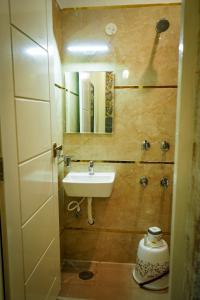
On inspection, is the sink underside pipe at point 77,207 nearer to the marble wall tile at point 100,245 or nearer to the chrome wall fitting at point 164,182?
the marble wall tile at point 100,245

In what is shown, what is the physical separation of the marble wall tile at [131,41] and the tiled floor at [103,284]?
5.80 feet

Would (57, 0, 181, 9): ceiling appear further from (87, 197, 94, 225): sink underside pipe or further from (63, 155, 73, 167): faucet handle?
(87, 197, 94, 225): sink underside pipe

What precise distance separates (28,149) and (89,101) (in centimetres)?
108

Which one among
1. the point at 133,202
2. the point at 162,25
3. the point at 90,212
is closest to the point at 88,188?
the point at 90,212

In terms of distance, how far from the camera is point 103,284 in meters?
2.20

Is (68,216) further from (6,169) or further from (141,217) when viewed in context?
(6,169)

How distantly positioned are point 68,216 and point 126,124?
1.07 m

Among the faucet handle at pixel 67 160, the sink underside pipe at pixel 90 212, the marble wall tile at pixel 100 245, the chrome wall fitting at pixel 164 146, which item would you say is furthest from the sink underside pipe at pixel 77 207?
the chrome wall fitting at pixel 164 146

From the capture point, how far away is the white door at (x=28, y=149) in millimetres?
1165

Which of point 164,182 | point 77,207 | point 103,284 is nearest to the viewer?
point 103,284

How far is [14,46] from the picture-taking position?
3.95 feet

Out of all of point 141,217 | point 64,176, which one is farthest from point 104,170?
point 141,217

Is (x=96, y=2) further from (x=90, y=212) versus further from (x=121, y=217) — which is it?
(x=121, y=217)

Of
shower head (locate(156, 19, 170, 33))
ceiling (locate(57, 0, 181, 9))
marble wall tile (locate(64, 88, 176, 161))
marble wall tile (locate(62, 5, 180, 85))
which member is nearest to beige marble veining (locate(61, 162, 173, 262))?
marble wall tile (locate(64, 88, 176, 161))
